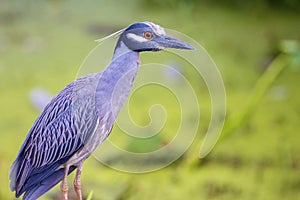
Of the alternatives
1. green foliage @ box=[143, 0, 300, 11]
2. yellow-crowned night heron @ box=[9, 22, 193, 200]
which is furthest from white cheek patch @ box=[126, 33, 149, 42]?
green foliage @ box=[143, 0, 300, 11]

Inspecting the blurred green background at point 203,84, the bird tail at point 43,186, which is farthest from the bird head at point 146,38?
the blurred green background at point 203,84

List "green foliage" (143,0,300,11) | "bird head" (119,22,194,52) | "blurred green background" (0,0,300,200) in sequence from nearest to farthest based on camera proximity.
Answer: "bird head" (119,22,194,52) → "blurred green background" (0,0,300,200) → "green foliage" (143,0,300,11)

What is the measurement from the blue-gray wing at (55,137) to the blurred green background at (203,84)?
47 centimetres

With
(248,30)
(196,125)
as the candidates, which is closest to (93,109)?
(196,125)

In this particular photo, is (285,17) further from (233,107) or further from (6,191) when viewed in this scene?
(6,191)

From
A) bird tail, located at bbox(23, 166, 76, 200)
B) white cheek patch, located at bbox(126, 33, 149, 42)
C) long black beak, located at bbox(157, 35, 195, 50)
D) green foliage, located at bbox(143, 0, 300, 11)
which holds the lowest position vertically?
green foliage, located at bbox(143, 0, 300, 11)

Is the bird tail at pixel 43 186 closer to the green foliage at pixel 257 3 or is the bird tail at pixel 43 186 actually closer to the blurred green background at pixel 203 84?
the blurred green background at pixel 203 84

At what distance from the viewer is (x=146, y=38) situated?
62 centimetres

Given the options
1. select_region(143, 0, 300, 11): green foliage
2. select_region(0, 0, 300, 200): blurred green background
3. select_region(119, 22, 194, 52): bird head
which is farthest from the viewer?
select_region(143, 0, 300, 11): green foliage

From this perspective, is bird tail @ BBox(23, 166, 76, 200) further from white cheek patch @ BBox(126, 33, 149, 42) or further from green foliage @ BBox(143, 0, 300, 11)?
green foliage @ BBox(143, 0, 300, 11)

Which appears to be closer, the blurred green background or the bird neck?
the bird neck

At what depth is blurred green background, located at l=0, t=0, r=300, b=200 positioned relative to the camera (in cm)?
151

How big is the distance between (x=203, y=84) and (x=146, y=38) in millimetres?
1203

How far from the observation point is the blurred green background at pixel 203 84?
1515 mm
